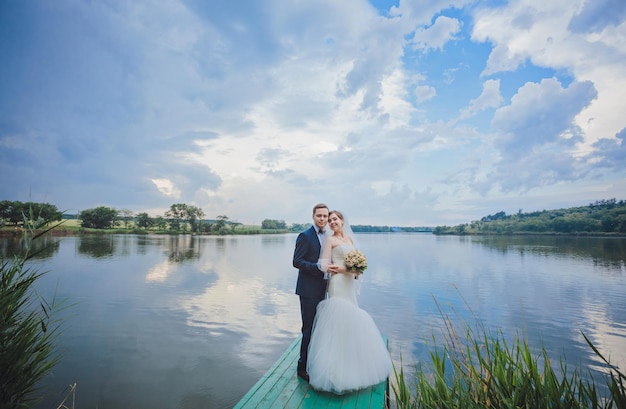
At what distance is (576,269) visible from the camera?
21.5 metres

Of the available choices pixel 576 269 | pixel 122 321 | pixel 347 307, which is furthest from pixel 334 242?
pixel 576 269

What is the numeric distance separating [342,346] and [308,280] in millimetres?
898

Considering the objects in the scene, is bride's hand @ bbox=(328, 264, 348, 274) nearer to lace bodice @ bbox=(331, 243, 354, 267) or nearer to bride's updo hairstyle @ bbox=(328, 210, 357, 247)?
lace bodice @ bbox=(331, 243, 354, 267)

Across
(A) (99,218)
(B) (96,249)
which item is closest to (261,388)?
(B) (96,249)

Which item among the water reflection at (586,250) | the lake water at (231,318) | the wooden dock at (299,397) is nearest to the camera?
the wooden dock at (299,397)

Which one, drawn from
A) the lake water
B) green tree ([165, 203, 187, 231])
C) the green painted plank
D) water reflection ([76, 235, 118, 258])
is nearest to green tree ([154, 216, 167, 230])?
green tree ([165, 203, 187, 231])

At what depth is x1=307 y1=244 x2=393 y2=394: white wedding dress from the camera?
3.83 m

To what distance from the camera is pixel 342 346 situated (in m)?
3.91

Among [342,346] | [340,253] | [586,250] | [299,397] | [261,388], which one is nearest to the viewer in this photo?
[299,397]

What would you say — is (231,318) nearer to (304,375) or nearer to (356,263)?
(304,375)

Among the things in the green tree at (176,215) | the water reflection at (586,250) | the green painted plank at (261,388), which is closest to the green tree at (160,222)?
the green tree at (176,215)

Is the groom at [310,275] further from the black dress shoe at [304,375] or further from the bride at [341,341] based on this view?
the bride at [341,341]

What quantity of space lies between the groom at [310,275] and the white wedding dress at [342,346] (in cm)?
11

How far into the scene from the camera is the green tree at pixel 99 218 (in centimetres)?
6506
